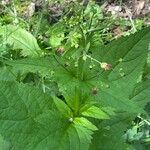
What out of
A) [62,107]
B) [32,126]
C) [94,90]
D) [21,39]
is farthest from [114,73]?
[21,39]

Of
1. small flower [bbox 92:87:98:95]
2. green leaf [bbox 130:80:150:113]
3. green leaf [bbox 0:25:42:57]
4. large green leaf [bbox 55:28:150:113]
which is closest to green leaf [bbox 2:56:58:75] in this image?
large green leaf [bbox 55:28:150:113]

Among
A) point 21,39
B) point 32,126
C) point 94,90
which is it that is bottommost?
point 32,126

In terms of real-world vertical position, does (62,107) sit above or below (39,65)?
below

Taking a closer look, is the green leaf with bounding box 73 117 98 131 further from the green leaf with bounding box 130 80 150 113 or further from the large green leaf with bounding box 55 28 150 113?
the green leaf with bounding box 130 80 150 113

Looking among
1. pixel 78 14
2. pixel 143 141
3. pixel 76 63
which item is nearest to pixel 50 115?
pixel 76 63

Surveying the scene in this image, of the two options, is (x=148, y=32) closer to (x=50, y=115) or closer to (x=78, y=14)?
(x=50, y=115)

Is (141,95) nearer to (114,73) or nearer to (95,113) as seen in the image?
(114,73)
